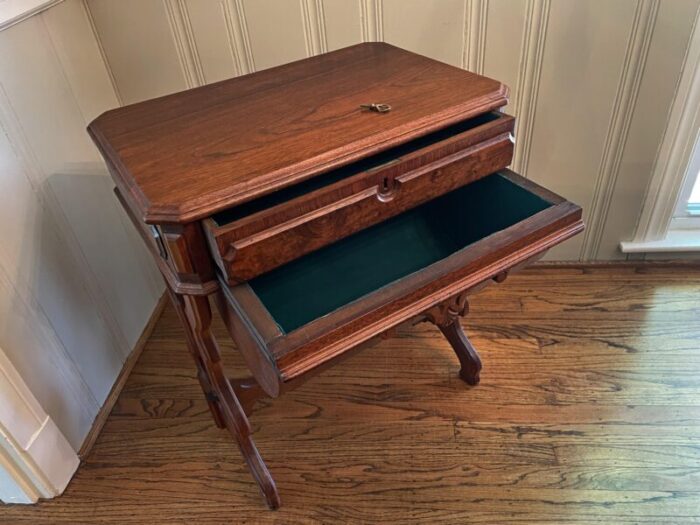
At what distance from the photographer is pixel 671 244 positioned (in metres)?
1.65

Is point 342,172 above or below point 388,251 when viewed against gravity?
above

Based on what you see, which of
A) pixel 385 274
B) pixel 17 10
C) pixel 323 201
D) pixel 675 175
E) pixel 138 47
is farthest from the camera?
pixel 675 175

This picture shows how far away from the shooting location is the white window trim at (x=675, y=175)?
1357mm

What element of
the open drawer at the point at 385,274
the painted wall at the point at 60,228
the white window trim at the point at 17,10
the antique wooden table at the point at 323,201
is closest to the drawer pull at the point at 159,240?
the antique wooden table at the point at 323,201

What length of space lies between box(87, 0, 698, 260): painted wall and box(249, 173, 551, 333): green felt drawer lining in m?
0.51

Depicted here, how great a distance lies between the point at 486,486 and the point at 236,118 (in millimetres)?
909

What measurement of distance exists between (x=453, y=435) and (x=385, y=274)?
54cm

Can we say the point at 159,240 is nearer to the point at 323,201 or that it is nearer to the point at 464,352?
the point at 323,201

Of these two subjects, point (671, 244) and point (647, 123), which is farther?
point (671, 244)

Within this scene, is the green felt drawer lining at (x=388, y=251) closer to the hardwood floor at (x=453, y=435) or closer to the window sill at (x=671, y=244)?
the hardwood floor at (x=453, y=435)

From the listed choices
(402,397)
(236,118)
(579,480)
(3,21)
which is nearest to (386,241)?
(236,118)

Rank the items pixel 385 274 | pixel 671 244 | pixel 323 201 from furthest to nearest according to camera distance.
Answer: pixel 671 244 < pixel 385 274 < pixel 323 201

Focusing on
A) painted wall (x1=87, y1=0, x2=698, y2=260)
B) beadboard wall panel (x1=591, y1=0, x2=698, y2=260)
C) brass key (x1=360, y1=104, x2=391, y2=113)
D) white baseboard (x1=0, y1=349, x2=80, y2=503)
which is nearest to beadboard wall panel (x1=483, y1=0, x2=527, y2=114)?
painted wall (x1=87, y1=0, x2=698, y2=260)

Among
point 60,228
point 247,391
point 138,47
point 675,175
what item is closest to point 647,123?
point 675,175
